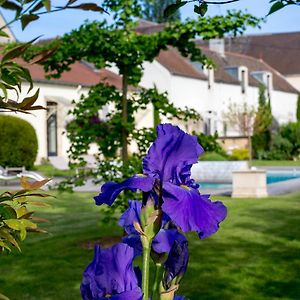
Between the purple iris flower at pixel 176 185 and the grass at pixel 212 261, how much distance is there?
19.3 feet

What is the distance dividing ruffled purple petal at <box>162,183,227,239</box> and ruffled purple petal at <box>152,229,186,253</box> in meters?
0.11

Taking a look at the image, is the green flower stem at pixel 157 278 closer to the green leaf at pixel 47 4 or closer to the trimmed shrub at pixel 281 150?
the green leaf at pixel 47 4

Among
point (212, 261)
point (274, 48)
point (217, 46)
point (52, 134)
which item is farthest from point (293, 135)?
point (212, 261)

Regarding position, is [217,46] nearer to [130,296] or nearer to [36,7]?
[36,7]

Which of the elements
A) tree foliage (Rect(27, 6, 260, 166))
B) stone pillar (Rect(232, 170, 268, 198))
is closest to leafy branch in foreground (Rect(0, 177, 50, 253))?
tree foliage (Rect(27, 6, 260, 166))

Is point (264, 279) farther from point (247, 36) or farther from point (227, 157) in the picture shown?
point (247, 36)

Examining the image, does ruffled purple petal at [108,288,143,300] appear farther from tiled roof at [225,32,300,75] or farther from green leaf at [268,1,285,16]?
tiled roof at [225,32,300,75]

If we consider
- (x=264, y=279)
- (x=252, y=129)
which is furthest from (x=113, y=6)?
(x=252, y=129)

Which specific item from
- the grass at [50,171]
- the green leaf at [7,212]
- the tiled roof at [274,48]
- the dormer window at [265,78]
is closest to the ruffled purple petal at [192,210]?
the green leaf at [7,212]

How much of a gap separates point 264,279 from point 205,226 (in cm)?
690

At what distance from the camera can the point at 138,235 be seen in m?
1.55

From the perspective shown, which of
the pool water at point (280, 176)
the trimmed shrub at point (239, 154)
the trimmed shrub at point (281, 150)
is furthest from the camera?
the trimmed shrub at point (281, 150)

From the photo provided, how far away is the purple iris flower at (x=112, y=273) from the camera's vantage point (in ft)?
4.69

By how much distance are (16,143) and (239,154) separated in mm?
12522
